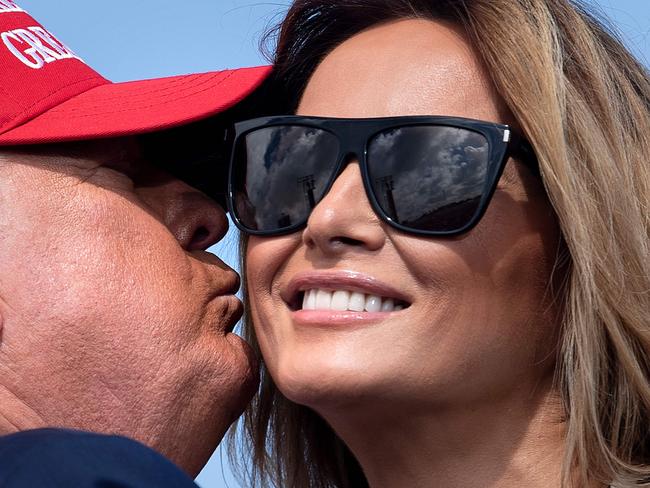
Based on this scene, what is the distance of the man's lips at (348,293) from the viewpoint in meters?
2.58

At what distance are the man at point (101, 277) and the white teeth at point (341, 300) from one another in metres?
0.35

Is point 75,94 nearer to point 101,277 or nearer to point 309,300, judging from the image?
point 101,277

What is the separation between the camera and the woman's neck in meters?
2.72

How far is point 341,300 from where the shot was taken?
264cm

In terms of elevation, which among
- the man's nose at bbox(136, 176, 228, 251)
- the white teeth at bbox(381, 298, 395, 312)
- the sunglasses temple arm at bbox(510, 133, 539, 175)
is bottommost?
the white teeth at bbox(381, 298, 395, 312)

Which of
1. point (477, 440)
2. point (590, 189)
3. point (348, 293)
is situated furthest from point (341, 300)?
point (590, 189)

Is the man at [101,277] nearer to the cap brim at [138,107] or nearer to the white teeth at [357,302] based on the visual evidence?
the cap brim at [138,107]

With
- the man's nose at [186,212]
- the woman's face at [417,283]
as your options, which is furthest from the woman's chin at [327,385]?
the man's nose at [186,212]

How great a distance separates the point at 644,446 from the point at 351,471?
42.8 inches

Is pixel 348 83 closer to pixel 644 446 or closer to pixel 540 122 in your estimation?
pixel 540 122

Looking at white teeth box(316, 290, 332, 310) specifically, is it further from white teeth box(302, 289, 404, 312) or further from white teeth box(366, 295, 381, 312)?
white teeth box(366, 295, 381, 312)

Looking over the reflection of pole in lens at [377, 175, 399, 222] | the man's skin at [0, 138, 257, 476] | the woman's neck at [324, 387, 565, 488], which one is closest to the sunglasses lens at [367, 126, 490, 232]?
the reflection of pole in lens at [377, 175, 399, 222]

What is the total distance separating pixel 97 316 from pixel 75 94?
27.2 inches

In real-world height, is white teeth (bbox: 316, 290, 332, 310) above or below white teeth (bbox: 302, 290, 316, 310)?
above
